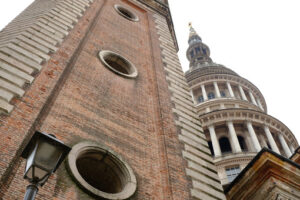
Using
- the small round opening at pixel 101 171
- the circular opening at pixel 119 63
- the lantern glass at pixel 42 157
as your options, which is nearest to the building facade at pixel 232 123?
the circular opening at pixel 119 63

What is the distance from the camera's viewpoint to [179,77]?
1287cm

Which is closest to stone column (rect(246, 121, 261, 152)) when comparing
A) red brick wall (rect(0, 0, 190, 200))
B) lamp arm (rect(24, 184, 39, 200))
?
red brick wall (rect(0, 0, 190, 200))

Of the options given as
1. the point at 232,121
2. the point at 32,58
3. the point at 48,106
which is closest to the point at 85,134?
the point at 48,106

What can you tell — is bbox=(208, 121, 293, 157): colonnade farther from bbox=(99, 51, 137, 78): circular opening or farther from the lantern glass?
the lantern glass

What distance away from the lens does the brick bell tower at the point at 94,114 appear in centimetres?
650

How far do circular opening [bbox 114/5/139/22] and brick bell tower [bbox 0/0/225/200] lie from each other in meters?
3.67

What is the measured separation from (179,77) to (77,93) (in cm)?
522

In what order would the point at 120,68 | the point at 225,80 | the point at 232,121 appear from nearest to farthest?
the point at 120,68 → the point at 232,121 → the point at 225,80

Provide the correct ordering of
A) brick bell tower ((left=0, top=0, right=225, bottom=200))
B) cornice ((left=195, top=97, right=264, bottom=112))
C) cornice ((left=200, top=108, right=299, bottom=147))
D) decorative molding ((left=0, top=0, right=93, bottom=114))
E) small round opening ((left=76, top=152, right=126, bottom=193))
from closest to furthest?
brick bell tower ((left=0, top=0, right=225, bottom=200)) → small round opening ((left=76, top=152, right=126, bottom=193)) → decorative molding ((left=0, top=0, right=93, bottom=114)) → cornice ((left=200, top=108, right=299, bottom=147)) → cornice ((left=195, top=97, right=264, bottom=112))

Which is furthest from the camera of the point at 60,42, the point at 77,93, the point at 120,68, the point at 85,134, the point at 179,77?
the point at 179,77

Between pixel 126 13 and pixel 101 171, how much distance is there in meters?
11.4

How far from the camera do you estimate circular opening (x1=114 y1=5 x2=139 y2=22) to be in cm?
1632

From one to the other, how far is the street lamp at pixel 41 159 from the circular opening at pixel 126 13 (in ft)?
42.7

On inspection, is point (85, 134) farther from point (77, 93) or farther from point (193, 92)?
point (193, 92)
